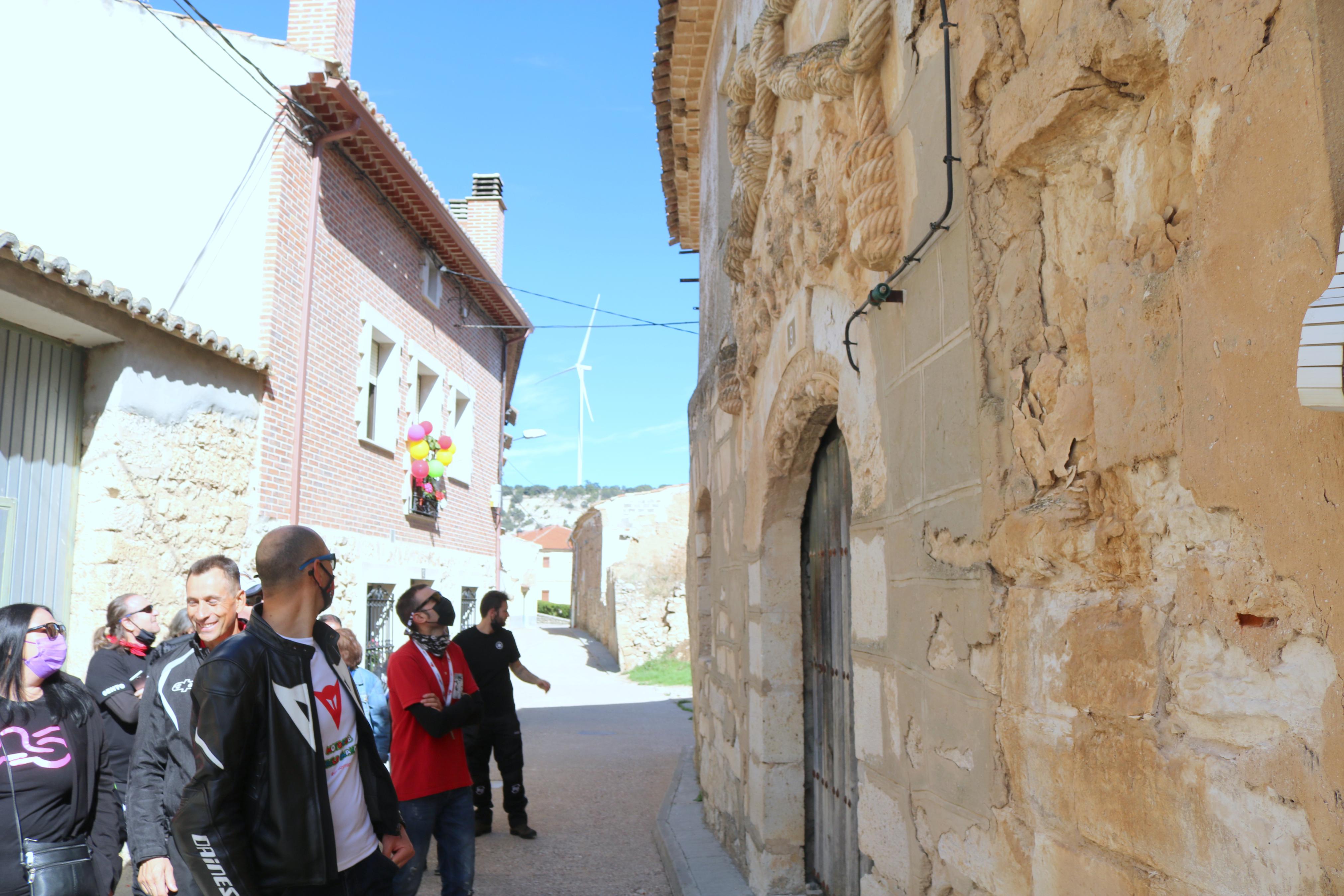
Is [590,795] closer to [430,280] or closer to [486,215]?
[430,280]

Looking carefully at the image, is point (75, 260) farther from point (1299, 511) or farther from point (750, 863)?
point (1299, 511)

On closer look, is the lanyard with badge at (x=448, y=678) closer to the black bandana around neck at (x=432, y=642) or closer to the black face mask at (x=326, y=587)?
the black bandana around neck at (x=432, y=642)

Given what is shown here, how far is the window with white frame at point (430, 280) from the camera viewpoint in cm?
1270

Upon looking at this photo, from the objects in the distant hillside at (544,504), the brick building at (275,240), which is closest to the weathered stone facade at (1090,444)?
the brick building at (275,240)

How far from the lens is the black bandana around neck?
4.36 meters

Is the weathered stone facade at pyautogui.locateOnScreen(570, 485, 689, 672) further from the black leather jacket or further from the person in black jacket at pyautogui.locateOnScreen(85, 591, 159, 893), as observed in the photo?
the black leather jacket

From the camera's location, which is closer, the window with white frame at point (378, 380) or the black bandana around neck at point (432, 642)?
the black bandana around neck at point (432, 642)

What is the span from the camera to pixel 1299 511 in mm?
1234

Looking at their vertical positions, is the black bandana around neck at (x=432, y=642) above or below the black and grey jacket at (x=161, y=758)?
above

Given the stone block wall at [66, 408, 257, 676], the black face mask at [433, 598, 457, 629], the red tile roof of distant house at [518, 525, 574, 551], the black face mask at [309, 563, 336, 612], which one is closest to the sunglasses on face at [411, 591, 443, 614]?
the black face mask at [433, 598, 457, 629]

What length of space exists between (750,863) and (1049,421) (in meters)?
3.38

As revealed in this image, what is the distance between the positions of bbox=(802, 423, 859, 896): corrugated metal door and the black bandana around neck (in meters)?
1.64

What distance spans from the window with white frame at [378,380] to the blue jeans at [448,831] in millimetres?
7054

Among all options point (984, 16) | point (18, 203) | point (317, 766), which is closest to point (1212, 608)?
→ point (984, 16)
